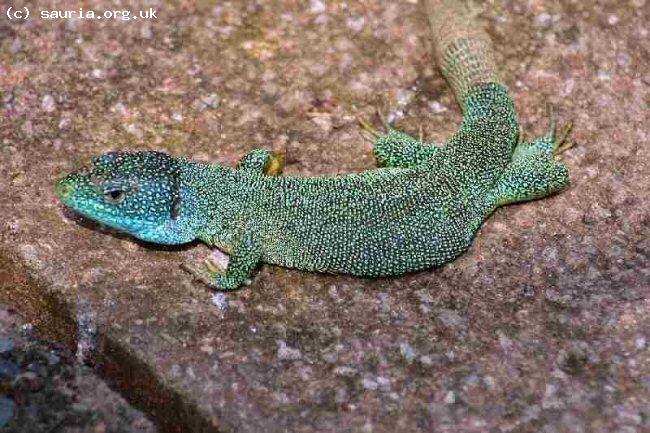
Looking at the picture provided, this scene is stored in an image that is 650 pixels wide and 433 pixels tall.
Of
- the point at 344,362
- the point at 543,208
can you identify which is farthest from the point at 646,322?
the point at 344,362

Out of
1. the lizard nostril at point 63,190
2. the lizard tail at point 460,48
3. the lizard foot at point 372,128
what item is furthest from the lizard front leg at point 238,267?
the lizard tail at point 460,48

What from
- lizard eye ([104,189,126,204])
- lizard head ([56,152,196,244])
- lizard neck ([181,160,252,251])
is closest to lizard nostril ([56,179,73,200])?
lizard head ([56,152,196,244])

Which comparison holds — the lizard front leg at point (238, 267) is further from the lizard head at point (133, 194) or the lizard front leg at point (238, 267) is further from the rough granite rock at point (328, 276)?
the lizard head at point (133, 194)

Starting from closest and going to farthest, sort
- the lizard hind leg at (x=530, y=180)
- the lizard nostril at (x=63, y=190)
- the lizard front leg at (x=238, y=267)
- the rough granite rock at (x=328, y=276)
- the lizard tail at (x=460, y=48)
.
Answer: the rough granite rock at (x=328, y=276), the lizard nostril at (x=63, y=190), the lizard front leg at (x=238, y=267), the lizard hind leg at (x=530, y=180), the lizard tail at (x=460, y=48)

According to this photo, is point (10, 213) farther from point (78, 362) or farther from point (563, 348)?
point (563, 348)

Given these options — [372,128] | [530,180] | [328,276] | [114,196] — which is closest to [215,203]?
[114,196]

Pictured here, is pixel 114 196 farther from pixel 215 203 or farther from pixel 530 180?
pixel 530 180
